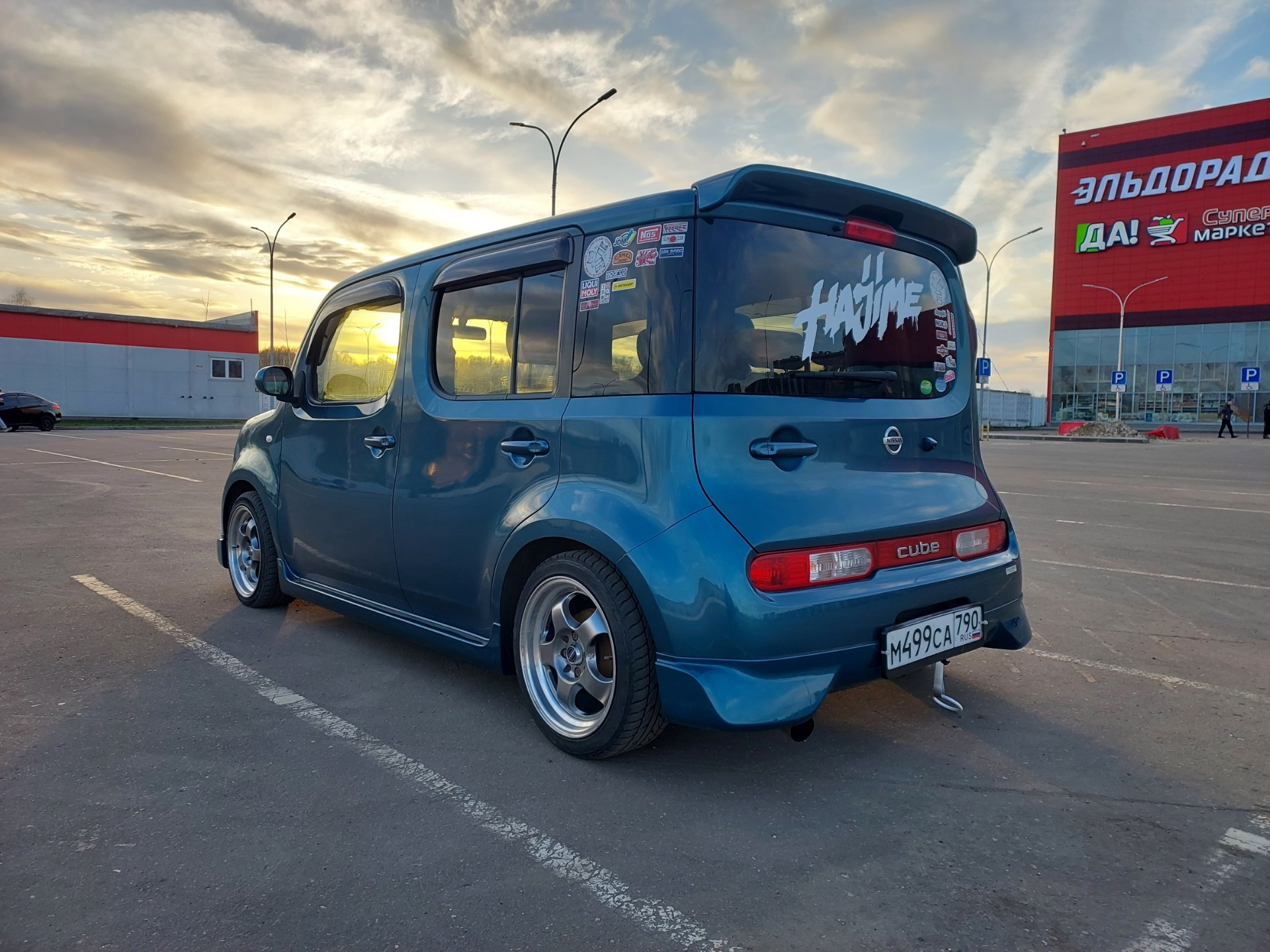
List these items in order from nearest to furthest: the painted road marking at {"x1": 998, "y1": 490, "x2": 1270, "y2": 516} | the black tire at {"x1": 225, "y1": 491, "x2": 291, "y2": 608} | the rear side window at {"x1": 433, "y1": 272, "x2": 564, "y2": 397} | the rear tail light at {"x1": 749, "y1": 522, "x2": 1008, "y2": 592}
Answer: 1. the rear tail light at {"x1": 749, "y1": 522, "x2": 1008, "y2": 592}
2. the rear side window at {"x1": 433, "y1": 272, "x2": 564, "y2": 397}
3. the black tire at {"x1": 225, "y1": 491, "x2": 291, "y2": 608}
4. the painted road marking at {"x1": 998, "y1": 490, "x2": 1270, "y2": 516}

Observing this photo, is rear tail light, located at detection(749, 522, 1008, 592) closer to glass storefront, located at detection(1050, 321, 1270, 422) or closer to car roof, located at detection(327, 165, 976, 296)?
car roof, located at detection(327, 165, 976, 296)

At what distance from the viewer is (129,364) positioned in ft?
133

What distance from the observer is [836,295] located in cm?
305

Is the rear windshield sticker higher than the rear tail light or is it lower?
higher

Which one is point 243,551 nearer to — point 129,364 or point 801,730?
point 801,730

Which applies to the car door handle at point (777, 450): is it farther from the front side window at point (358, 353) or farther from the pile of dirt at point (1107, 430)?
the pile of dirt at point (1107, 430)

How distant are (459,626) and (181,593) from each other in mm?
3020

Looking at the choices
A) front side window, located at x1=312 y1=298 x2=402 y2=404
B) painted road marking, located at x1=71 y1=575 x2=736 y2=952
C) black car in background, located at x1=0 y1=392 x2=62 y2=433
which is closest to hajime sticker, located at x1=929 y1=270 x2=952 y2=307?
front side window, located at x1=312 y1=298 x2=402 y2=404

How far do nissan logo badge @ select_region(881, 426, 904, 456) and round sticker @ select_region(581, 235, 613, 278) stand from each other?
117 cm

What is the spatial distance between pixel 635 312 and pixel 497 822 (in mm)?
1703

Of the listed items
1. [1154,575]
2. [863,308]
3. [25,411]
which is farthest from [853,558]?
[25,411]

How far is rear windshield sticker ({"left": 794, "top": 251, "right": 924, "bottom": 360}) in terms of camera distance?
117 inches

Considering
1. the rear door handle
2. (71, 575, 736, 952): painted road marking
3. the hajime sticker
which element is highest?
the hajime sticker

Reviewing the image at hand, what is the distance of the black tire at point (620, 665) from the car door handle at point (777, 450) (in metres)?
0.62
